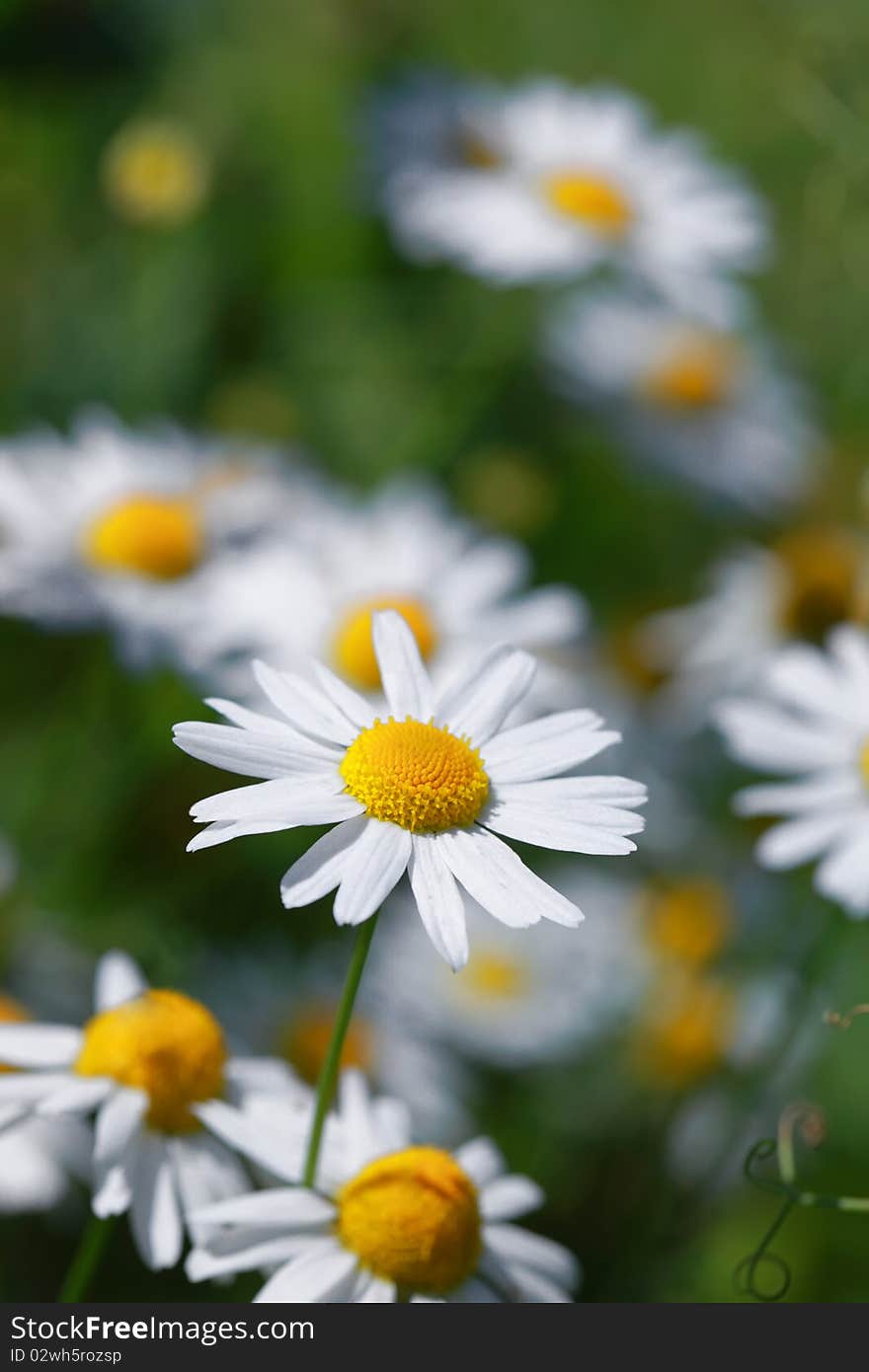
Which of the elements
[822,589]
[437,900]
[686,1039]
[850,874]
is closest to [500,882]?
[437,900]

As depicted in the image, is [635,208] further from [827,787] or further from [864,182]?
[827,787]

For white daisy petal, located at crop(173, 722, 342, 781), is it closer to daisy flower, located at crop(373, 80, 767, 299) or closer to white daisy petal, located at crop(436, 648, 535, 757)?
white daisy petal, located at crop(436, 648, 535, 757)

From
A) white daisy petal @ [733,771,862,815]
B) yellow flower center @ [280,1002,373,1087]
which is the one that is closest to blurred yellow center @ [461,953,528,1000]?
yellow flower center @ [280,1002,373,1087]

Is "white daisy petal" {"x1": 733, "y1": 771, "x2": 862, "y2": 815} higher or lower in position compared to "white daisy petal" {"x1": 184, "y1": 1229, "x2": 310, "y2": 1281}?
higher

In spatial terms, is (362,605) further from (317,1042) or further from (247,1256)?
(247,1256)

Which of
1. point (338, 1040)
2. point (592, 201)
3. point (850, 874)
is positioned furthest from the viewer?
point (592, 201)

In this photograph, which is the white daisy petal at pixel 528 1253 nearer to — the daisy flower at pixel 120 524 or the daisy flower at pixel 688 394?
the daisy flower at pixel 120 524

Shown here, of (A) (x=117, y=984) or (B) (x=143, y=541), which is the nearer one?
(A) (x=117, y=984)
